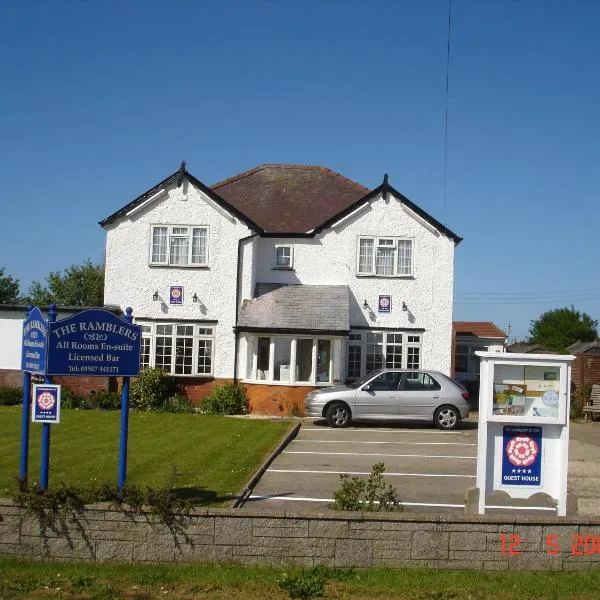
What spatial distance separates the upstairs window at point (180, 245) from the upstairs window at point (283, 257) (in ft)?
8.22

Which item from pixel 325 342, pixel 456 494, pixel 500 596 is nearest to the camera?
pixel 500 596

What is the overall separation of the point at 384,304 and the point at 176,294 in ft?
21.6

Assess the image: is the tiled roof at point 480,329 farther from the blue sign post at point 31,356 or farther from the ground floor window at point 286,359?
the blue sign post at point 31,356

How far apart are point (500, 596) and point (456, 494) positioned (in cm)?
468

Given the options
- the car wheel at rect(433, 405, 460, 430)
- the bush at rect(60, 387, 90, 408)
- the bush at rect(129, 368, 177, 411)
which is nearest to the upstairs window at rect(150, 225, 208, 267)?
the bush at rect(129, 368, 177, 411)

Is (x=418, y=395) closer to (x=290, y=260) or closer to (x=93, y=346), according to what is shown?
(x=290, y=260)

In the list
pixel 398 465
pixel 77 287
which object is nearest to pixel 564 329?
pixel 77 287

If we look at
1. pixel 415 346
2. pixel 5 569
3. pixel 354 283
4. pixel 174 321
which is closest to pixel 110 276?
pixel 174 321

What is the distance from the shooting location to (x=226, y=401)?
23.8m

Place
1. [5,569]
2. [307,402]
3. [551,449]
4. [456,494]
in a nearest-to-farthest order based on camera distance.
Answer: [5,569] < [551,449] < [456,494] < [307,402]

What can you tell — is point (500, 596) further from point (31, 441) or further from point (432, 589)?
point (31, 441)

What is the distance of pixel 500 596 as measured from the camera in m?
6.98
